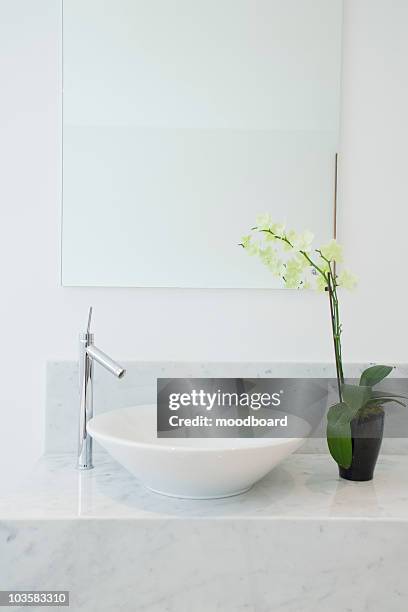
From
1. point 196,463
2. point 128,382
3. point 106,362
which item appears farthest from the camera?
point 128,382

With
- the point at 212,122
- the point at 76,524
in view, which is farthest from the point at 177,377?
the point at 212,122

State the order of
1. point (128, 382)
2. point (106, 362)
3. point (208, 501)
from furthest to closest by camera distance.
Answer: point (128, 382) < point (106, 362) < point (208, 501)

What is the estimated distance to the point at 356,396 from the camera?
118 cm

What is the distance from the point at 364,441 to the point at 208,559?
0.39 metres

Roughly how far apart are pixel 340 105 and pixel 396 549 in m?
0.95

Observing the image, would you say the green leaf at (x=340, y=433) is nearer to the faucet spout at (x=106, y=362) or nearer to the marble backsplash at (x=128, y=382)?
the marble backsplash at (x=128, y=382)

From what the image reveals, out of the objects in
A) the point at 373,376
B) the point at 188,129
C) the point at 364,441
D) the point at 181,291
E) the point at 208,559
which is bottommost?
the point at 208,559

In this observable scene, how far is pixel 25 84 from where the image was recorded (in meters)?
1.35

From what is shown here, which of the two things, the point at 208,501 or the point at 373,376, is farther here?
the point at 373,376

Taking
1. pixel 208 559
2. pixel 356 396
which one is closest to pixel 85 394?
pixel 208 559

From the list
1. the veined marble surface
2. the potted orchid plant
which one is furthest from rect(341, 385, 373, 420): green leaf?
the veined marble surface

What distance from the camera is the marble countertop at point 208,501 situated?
971 millimetres

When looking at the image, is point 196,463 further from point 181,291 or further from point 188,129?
point 188,129

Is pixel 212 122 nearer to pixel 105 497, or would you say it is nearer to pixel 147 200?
pixel 147 200
